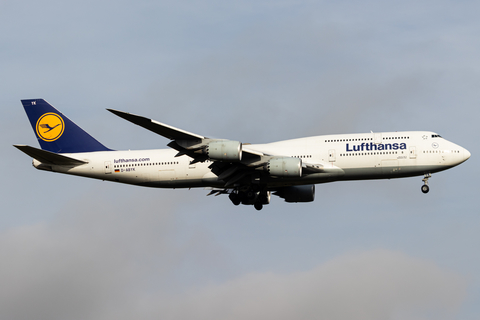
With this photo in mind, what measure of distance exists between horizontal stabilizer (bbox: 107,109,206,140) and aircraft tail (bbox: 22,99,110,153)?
34.5ft

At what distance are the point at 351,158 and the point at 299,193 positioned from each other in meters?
6.82

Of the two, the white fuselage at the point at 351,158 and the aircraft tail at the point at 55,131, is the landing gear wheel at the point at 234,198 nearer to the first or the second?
the white fuselage at the point at 351,158

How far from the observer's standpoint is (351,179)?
138 ft

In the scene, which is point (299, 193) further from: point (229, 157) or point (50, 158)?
point (50, 158)

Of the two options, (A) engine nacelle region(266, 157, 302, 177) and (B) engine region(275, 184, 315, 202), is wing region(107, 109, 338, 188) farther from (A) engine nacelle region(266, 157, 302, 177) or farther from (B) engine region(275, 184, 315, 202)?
(B) engine region(275, 184, 315, 202)

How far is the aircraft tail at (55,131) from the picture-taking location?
154 feet

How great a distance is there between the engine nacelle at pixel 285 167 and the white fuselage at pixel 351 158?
1.88 m

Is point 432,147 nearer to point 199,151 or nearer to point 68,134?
point 199,151

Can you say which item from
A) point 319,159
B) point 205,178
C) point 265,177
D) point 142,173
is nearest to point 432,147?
point 319,159

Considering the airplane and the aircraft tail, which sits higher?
the aircraft tail

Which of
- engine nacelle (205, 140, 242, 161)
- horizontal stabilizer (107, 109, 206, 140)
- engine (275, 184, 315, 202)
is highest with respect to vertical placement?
horizontal stabilizer (107, 109, 206, 140)

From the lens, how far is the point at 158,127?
37.2 metres

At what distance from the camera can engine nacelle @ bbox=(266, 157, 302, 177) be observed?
130 feet

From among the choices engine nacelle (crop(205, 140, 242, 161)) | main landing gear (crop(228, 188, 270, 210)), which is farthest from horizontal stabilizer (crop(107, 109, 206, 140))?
main landing gear (crop(228, 188, 270, 210))
